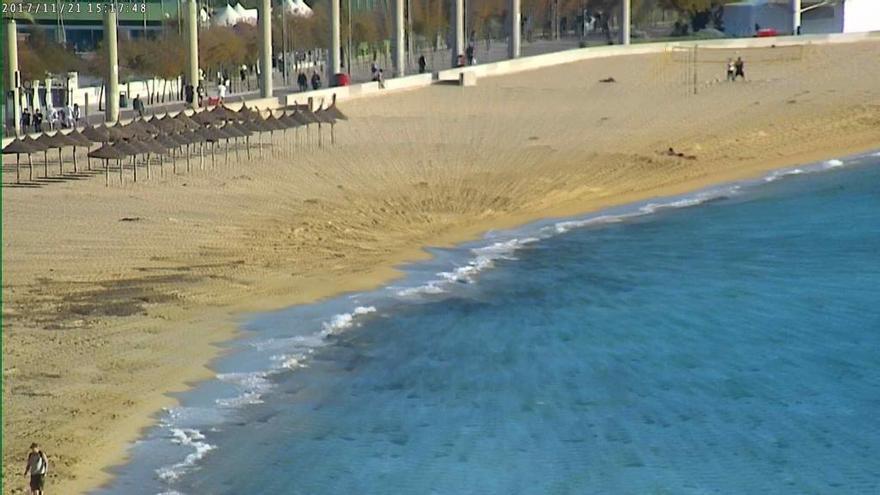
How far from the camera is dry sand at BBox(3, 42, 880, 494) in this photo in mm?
18566

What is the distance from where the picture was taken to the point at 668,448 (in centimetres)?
1708

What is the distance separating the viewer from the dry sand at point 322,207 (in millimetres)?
18566

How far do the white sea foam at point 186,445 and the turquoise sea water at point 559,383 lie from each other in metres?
0.03

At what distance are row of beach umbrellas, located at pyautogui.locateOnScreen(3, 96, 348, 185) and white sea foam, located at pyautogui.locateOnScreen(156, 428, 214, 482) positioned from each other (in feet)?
46.7

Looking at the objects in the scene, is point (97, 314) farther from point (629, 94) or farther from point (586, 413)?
point (629, 94)

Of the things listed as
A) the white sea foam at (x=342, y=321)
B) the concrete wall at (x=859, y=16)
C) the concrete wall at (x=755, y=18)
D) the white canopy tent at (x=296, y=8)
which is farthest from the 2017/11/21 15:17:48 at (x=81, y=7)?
the white sea foam at (x=342, y=321)

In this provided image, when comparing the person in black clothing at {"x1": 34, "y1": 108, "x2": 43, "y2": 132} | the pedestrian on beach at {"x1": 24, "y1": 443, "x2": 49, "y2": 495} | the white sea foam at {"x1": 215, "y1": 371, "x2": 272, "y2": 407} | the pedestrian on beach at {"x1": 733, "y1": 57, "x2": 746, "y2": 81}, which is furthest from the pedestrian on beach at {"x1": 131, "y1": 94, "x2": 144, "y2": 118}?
the pedestrian on beach at {"x1": 24, "y1": 443, "x2": 49, "y2": 495}

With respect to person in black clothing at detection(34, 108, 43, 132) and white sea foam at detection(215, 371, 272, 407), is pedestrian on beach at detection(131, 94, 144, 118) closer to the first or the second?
person in black clothing at detection(34, 108, 43, 132)

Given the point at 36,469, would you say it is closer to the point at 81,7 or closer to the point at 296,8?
the point at 296,8

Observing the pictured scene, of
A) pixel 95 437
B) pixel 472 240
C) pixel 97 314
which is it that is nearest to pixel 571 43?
pixel 472 240

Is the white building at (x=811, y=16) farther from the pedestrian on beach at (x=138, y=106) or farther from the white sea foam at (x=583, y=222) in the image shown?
the white sea foam at (x=583, y=222)

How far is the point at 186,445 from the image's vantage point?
16.5m

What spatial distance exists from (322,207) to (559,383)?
400 inches

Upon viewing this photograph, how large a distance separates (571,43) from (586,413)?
4891 centimetres
